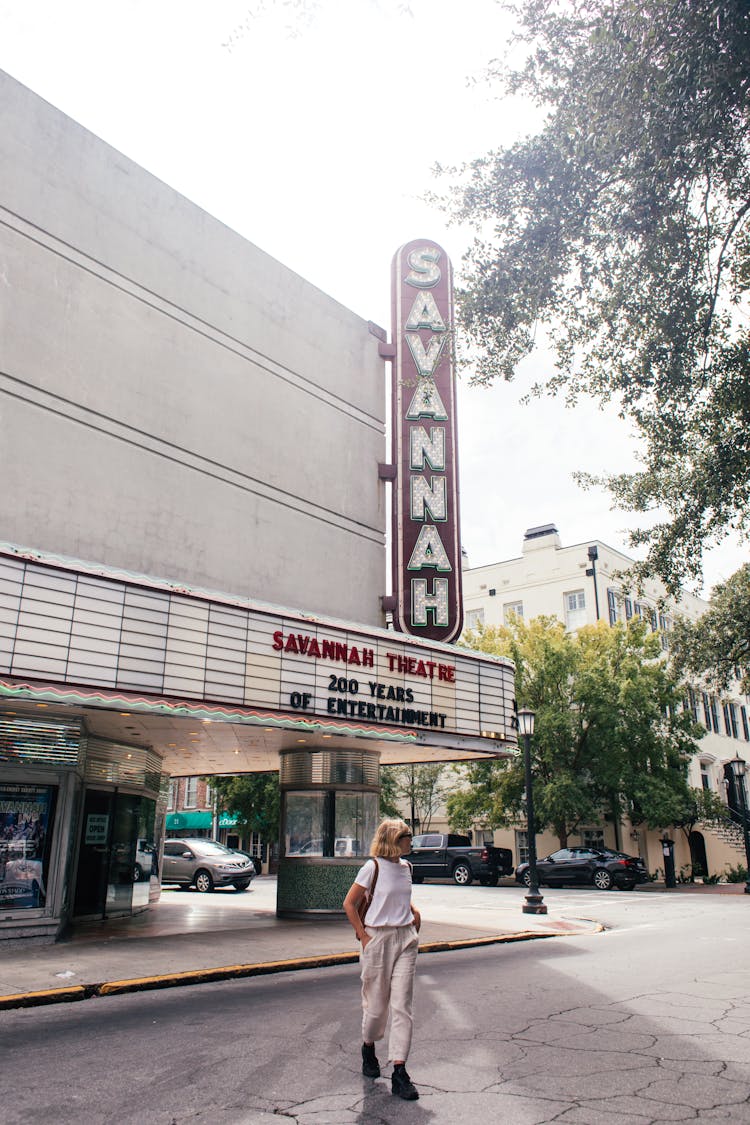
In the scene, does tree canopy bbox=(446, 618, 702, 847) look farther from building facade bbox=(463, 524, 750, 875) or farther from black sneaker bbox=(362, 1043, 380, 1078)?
black sneaker bbox=(362, 1043, 380, 1078)

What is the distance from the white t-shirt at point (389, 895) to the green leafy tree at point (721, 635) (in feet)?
69.8

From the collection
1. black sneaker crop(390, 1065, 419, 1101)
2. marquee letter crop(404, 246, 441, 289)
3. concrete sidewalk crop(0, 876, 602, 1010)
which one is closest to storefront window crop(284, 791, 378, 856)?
concrete sidewalk crop(0, 876, 602, 1010)

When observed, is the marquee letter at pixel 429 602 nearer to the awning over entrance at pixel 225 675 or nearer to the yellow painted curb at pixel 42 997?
the awning over entrance at pixel 225 675

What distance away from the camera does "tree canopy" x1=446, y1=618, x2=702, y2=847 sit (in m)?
31.2

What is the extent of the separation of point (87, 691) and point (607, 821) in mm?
28621

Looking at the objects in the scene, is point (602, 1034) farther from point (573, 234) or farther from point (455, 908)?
point (455, 908)

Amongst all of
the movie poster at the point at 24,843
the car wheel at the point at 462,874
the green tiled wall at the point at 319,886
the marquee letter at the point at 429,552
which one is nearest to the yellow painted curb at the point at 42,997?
the movie poster at the point at 24,843

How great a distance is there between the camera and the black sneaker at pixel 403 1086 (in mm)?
5023

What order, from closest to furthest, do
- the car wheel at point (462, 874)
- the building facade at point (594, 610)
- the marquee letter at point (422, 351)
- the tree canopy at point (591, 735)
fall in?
Result: the marquee letter at point (422, 351)
the car wheel at point (462, 874)
the tree canopy at point (591, 735)
the building facade at point (594, 610)

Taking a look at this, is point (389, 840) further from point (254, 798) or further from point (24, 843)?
point (254, 798)

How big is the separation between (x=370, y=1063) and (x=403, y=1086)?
576 millimetres

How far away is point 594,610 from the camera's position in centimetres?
4012

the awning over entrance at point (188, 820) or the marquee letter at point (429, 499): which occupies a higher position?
the marquee letter at point (429, 499)

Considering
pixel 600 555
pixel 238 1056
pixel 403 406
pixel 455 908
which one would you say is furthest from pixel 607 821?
pixel 238 1056
